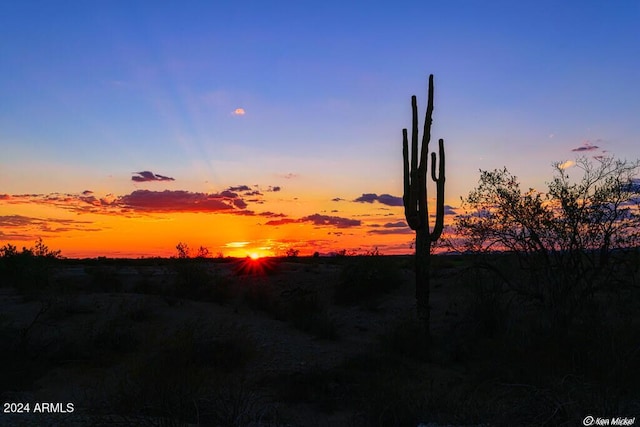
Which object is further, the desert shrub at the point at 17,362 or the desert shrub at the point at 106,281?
the desert shrub at the point at 106,281

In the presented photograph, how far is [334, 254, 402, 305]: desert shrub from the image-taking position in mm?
22378

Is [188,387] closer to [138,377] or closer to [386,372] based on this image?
[138,377]

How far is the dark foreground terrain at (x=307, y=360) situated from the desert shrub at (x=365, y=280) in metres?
0.34

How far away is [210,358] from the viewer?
42.0 feet

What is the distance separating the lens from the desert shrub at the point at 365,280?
73.4ft

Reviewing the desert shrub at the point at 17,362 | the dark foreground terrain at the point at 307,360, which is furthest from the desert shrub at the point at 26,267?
the desert shrub at the point at 17,362

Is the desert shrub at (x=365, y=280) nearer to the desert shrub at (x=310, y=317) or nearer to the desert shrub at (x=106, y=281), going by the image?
the desert shrub at (x=310, y=317)

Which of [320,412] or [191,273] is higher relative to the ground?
[191,273]

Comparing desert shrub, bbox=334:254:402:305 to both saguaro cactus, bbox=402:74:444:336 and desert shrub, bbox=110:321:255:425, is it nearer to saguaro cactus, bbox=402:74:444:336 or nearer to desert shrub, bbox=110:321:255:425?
saguaro cactus, bbox=402:74:444:336

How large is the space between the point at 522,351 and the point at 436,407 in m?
5.59

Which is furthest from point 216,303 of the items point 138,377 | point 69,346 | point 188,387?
point 188,387

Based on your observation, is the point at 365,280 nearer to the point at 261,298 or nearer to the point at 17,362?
the point at 261,298

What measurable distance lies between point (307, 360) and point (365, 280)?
961 cm

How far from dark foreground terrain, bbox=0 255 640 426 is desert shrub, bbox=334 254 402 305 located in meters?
0.34
